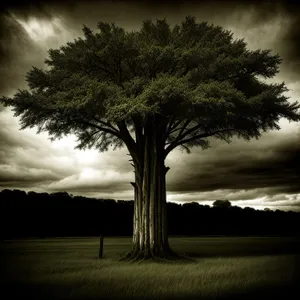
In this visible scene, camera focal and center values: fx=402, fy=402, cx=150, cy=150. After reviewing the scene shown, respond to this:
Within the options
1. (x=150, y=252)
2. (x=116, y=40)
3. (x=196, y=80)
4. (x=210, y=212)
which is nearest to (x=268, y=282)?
(x=150, y=252)

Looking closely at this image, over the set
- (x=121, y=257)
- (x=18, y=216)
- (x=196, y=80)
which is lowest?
(x=121, y=257)

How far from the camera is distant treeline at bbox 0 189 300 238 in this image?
52.1 metres

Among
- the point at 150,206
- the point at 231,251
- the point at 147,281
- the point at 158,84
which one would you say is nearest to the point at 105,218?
the point at 231,251

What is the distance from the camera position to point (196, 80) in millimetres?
21922

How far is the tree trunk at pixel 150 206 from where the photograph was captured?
71.7 feet

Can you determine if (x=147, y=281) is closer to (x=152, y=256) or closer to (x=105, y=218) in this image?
(x=152, y=256)

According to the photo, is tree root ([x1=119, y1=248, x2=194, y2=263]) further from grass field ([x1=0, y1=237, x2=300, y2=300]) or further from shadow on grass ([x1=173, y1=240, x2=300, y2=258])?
shadow on grass ([x1=173, y1=240, x2=300, y2=258])

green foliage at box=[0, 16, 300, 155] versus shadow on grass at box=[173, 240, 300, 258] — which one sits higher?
green foliage at box=[0, 16, 300, 155]

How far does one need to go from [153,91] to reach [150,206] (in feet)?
22.1

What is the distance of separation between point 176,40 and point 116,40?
398 centimetres

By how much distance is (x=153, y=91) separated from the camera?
18953 mm

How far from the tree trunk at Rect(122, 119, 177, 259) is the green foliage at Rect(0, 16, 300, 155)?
1.14 meters

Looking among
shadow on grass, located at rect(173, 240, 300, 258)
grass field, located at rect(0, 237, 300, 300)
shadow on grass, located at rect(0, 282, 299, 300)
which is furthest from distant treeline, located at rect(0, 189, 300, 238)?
shadow on grass, located at rect(0, 282, 299, 300)

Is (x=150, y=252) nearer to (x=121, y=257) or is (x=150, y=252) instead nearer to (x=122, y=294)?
(x=121, y=257)
